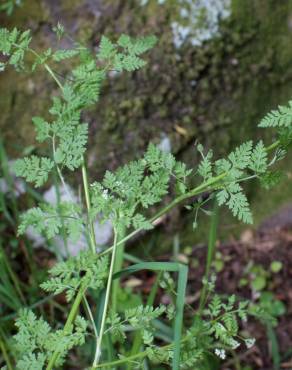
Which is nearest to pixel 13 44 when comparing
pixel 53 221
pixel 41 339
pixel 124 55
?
pixel 124 55

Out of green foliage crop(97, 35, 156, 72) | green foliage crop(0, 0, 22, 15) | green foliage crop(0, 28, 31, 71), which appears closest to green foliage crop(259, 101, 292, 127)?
green foliage crop(97, 35, 156, 72)

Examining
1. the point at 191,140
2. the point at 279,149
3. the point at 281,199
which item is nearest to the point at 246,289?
the point at 281,199

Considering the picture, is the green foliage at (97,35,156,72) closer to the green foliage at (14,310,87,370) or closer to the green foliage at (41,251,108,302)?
the green foliage at (41,251,108,302)

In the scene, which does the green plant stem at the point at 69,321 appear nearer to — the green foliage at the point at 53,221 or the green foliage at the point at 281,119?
the green foliage at the point at 53,221

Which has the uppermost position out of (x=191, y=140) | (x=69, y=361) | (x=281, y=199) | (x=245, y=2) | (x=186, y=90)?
(x=245, y=2)

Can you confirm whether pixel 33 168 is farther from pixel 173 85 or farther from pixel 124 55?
pixel 173 85

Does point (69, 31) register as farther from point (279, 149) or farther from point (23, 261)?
point (279, 149)

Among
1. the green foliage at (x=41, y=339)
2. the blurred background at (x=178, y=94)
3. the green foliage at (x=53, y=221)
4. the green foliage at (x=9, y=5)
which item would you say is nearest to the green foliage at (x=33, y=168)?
the green foliage at (x=53, y=221)

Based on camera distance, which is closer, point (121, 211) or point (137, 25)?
point (121, 211)
